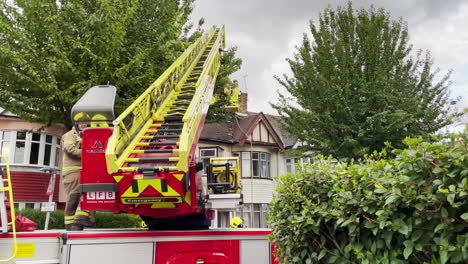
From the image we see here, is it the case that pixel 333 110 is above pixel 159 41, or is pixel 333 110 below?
below

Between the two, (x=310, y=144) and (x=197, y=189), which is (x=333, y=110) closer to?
(x=310, y=144)

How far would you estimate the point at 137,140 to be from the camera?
5.67 m

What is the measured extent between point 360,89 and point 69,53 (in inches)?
347

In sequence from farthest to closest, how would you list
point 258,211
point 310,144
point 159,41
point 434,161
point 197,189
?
point 258,211
point 310,144
point 159,41
point 197,189
point 434,161

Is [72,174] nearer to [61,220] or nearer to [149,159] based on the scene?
[149,159]

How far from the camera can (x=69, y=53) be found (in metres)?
10.8

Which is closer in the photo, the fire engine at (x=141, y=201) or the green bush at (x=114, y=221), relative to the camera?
the fire engine at (x=141, y=201)

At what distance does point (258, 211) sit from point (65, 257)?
22.1 metres

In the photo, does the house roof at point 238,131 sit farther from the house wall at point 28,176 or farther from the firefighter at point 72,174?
the firefighter at point 72,174

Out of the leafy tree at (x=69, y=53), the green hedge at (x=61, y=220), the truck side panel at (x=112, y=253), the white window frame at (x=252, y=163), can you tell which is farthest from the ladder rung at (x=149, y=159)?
the white window frame at (x=252, y=163)

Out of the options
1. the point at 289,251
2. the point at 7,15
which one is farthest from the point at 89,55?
the point at 289,251

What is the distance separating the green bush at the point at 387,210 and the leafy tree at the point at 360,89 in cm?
815

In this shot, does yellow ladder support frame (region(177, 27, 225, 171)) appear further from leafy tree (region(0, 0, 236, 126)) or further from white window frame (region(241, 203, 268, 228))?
white window frame (region(241, 203, 268, 228))

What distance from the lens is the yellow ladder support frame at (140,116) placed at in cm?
480
